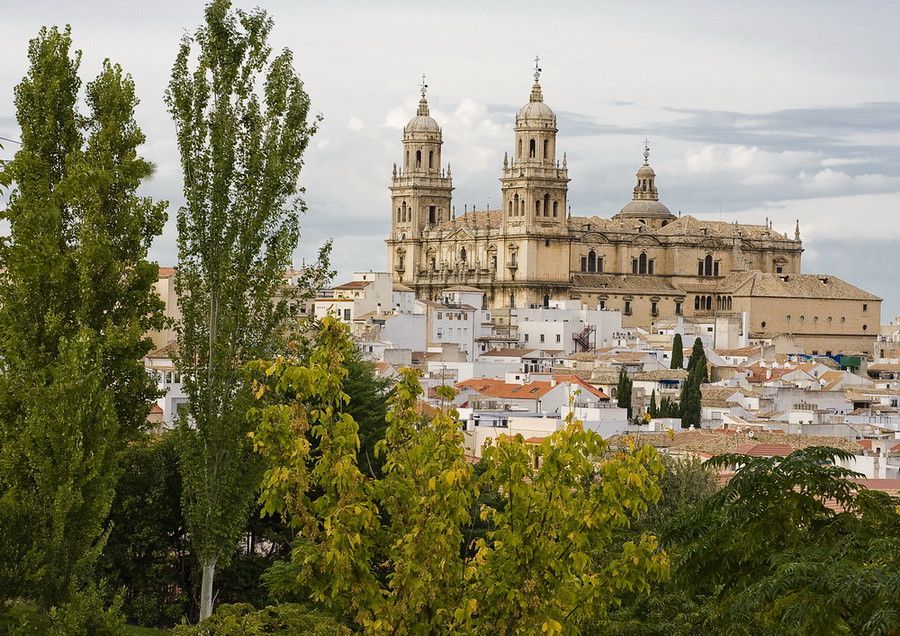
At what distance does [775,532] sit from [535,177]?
272 feet

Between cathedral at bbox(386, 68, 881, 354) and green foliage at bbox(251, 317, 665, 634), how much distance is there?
A: 82.0 metres

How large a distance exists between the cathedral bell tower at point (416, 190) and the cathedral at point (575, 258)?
59 millimetres

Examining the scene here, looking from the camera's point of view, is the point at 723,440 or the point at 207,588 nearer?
the point at 207,588

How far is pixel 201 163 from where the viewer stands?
16.7m

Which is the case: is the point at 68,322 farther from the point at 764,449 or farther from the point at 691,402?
the point at 691,402

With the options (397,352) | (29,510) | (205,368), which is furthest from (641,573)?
(397,352)

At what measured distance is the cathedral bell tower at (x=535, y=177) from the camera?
94750 millimetres

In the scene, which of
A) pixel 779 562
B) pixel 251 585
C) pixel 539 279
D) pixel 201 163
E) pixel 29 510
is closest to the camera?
pixel 779 562

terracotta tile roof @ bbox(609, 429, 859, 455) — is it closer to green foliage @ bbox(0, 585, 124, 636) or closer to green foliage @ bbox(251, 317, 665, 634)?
green foliage @ bbox(0, 585, 124, 636)

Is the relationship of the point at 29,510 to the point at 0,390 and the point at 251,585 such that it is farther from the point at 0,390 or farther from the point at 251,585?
the point at 251,585

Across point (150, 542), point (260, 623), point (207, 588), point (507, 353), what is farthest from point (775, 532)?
point (507, 353)

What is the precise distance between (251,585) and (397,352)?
151 ft

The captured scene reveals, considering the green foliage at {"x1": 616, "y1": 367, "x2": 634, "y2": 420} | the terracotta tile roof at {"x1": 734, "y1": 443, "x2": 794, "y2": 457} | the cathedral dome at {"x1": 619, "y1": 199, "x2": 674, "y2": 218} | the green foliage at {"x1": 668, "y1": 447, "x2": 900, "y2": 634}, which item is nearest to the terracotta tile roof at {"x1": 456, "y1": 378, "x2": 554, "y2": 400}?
the green foliage at {"x1": 616, "y1": 367, "x2": 634, "y2": 420}

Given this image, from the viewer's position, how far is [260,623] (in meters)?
11.7
